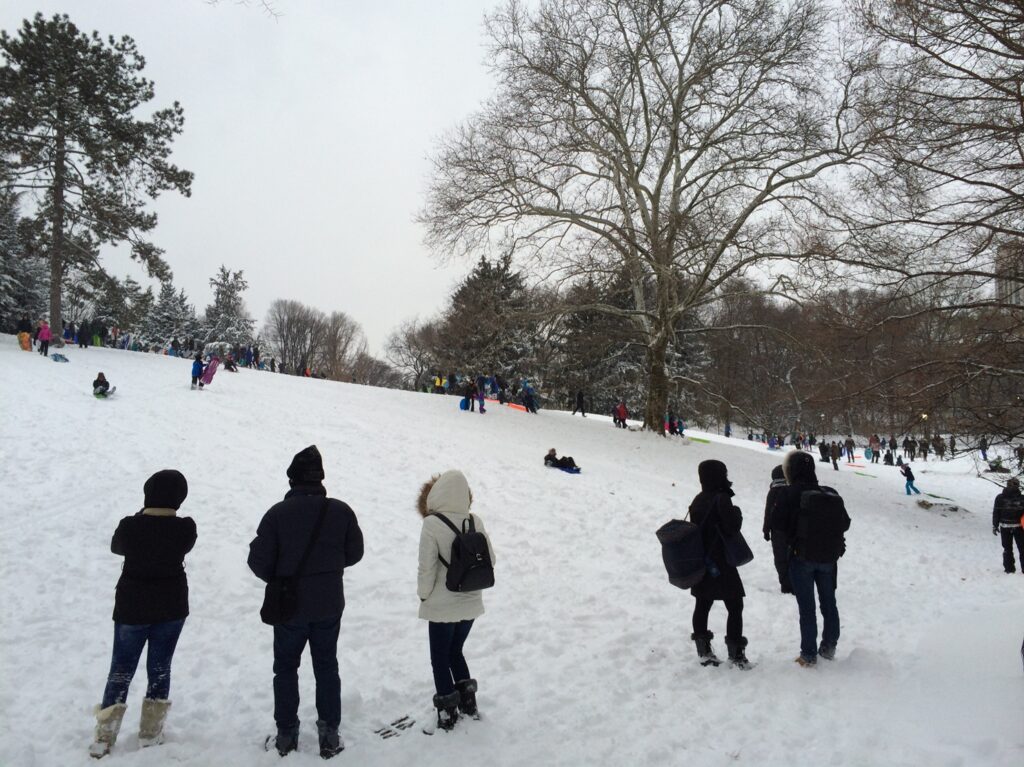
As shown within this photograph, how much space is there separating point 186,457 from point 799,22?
21.3 m

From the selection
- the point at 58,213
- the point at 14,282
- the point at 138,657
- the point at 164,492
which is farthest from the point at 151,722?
the point at 14,282

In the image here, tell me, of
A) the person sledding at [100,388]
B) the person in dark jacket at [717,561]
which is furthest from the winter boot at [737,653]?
the person sledding at [100,388]

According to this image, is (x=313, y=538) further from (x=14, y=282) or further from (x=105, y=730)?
(x=14, y=282)

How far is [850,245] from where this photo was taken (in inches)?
696

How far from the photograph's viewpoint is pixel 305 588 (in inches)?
153

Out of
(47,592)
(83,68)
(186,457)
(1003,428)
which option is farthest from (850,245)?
(83,68)

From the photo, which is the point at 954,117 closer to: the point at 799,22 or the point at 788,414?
the point at 799,22

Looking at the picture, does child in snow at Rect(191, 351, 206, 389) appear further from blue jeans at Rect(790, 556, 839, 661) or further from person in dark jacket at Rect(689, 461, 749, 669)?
blue jeans at Rect(790, 556, 839, 661)

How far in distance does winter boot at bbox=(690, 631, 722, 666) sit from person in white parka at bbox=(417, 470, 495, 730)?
82.6 inches

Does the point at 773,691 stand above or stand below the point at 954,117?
below

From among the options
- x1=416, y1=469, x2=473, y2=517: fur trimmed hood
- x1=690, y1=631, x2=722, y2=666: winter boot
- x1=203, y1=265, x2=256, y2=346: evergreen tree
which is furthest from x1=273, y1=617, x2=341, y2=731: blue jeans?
x1=203, y1=265, x2=256, y2=346: evergreen tree

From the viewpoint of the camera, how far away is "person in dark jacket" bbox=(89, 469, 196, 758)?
152 inches

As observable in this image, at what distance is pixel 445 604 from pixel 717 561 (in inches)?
91.3

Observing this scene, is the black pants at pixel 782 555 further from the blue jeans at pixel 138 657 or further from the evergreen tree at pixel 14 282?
the evergreen tree at pixel 14 282
